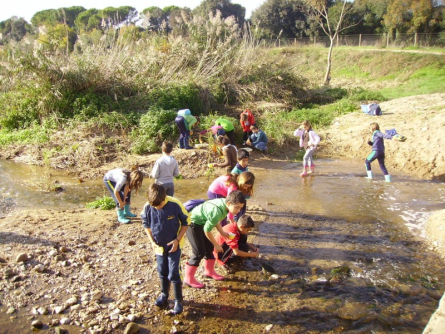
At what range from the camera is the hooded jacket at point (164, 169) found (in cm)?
591

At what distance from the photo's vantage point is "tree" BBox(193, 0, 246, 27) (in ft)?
143

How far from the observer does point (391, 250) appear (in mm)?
5461

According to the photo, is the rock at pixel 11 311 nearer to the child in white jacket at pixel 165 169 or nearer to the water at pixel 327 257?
the water at pixel 327 257

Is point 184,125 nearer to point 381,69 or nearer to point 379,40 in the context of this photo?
point 381,69

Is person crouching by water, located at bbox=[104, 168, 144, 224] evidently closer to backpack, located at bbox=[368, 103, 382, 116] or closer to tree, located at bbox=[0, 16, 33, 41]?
backpack, located at bbox=[368, 103, 382, 116]

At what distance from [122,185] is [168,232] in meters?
2.22

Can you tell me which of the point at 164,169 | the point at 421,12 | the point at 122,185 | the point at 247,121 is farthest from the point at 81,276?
the point at 421,12

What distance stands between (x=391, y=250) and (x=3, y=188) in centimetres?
808

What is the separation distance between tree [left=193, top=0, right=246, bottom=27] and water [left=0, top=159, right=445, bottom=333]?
39093 mm

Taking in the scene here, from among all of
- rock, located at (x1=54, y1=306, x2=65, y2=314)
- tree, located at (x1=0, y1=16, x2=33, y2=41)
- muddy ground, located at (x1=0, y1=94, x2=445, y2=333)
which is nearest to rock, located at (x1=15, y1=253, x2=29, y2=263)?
muddy ground, located at (x1=0, y1=94, x2=445, y2=333)

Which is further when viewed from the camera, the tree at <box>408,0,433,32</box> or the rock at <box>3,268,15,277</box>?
the tree at <box>408,0,433,32</box>

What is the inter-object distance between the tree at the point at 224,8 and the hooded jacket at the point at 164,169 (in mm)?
40673

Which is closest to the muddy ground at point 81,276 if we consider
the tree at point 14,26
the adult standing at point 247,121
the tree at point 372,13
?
the adult standing at point 247,121

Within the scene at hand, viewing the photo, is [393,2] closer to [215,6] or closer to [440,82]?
[440,82]
